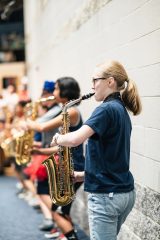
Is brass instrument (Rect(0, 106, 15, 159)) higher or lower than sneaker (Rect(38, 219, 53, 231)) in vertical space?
higher

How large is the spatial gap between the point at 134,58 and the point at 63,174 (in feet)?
3.33

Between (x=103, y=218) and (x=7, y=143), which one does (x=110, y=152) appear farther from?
(x=7, y=143)

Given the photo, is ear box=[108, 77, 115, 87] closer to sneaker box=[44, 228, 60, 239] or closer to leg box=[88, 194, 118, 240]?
leg box=[88, 194, 118, 240]

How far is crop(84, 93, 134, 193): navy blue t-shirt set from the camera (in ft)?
7.59

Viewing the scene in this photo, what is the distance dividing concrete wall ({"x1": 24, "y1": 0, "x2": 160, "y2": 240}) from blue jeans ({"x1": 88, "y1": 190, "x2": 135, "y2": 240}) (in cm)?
47

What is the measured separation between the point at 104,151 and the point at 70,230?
1556 mm

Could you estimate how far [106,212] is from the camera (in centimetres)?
237

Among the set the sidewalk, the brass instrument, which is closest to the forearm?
the sidewalk

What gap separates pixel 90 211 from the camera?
2.43 meters

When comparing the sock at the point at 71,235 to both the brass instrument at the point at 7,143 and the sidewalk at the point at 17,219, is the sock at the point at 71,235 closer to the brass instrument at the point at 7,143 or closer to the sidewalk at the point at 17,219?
the sidewalk at the point at 17,219

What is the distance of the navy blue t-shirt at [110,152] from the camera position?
2.31m

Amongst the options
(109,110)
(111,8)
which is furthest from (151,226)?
(111,8)

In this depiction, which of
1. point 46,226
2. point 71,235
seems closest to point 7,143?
point 46,226

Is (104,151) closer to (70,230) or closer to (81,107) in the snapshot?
(70,230)
